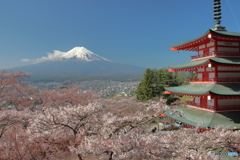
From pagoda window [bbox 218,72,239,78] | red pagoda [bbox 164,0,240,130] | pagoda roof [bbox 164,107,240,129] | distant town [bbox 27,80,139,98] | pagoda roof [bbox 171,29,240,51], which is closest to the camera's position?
pagoda roof [bbox 164,107,240,129]

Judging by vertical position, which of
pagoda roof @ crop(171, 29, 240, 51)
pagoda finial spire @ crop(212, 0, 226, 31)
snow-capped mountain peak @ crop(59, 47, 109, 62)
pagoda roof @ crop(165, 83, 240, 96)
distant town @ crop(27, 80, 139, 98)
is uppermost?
snow-capped mountain peak @ crop(59, 47, 109, 62)

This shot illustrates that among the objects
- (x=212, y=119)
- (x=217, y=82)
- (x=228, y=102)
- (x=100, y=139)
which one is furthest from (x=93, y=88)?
(x=100, y=139)

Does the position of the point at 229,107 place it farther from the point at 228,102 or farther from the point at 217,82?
the point at 217,82

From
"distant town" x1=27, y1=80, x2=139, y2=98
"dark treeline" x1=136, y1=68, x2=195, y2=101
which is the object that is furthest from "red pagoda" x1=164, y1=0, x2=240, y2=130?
"dark treeline" x1=136, y1=68, x2=195, y2=101

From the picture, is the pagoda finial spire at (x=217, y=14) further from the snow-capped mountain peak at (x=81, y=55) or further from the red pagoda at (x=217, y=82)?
the snow-capped mountain peak at (x=81, y=55)

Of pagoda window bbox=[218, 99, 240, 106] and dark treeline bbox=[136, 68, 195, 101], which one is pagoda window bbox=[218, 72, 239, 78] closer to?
pagoda window bbox=[218, 99, 240, 106]

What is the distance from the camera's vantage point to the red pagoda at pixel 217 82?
7.21 meters

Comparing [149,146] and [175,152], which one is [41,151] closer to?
[149,146]

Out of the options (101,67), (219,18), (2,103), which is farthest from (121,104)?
(101,67)

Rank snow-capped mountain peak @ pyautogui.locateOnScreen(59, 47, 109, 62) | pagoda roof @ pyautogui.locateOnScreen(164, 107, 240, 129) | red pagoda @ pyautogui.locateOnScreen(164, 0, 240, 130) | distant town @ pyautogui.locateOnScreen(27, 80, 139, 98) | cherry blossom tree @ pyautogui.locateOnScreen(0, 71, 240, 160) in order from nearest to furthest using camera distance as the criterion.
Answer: cherry blossom tree @ pyautogui.locateOnScreen(0, 71, 240, 160) → pagoda roof @ pyautogui.locateOnScreen(164, 107, 240, 129) → red pagoda @ pyautogui.locateOnScreen(164, 0, 240, 130) → distant town @ pyautogui.locateOnScreen(27, 80, 139, 98) → snow-capped mountain peak @ pyautogui.locateOnScreen(59, 47, 109, 62)

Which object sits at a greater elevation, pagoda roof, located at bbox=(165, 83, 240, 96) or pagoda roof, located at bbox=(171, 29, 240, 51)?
pagoda roof, located at bbox=(171, 29, 240, 51)

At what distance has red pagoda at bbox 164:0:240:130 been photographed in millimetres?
7214

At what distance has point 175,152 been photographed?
172 inches

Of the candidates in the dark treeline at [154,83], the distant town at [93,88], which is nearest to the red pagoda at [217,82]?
the distant town at [93,88]
